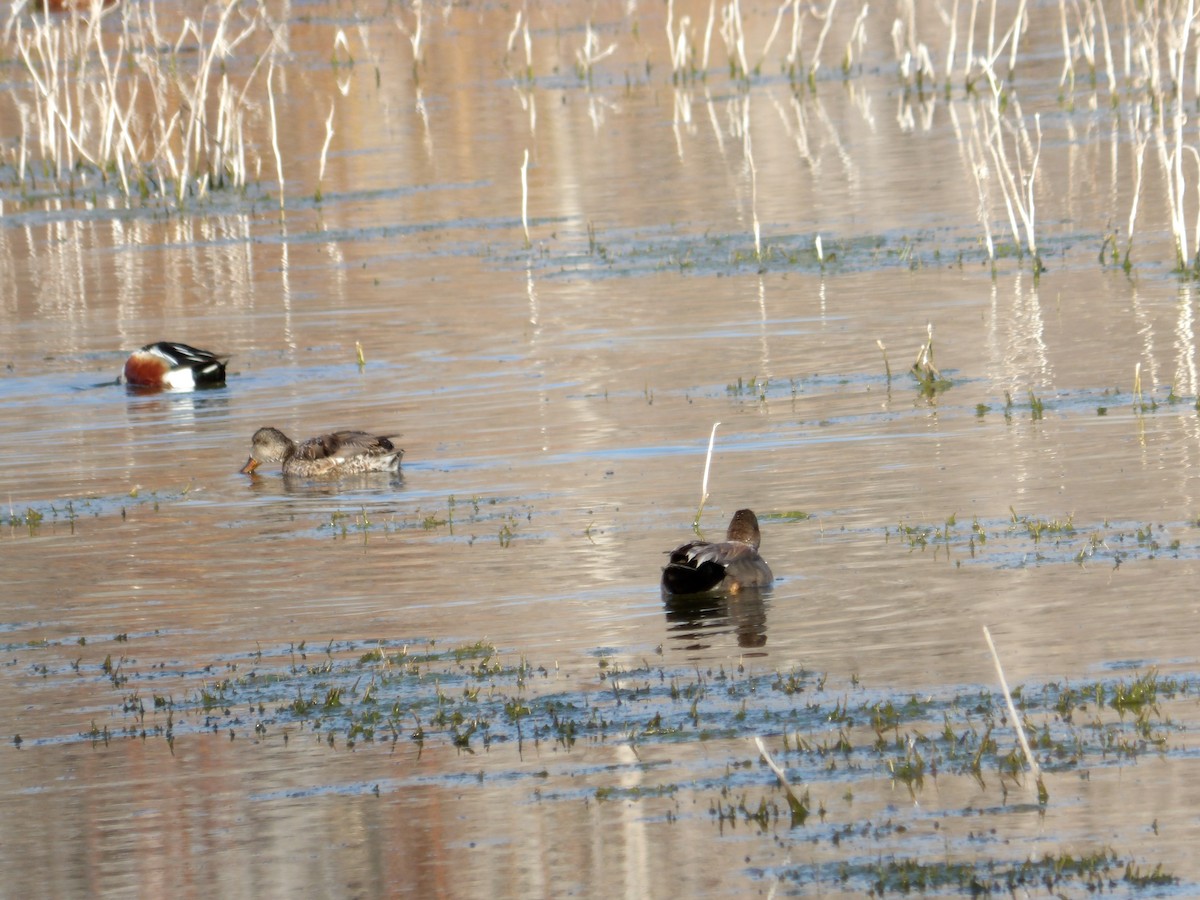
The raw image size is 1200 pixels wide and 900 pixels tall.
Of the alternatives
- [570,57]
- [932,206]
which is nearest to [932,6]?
[570,57]

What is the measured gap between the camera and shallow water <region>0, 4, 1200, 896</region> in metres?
7.19

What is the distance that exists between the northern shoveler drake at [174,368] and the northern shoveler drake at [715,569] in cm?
860

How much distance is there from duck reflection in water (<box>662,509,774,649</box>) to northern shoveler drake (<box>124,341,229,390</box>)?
27.8 ft

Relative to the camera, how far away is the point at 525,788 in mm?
7590

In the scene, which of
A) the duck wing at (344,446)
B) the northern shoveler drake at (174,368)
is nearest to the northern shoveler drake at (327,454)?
the duck wing at (344,446)

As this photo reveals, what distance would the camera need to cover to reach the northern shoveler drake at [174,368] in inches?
705

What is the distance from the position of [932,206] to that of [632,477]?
1304 centimetres

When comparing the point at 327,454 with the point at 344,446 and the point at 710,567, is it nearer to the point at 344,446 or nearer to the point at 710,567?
the point at 344,446

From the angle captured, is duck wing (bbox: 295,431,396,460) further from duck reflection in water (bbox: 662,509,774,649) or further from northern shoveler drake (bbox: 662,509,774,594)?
northern shoveler drake (bbox: 662,509,774,594)

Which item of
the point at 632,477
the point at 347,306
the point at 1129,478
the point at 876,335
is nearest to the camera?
the point at 1129,478

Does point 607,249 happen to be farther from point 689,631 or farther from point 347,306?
point 689,631

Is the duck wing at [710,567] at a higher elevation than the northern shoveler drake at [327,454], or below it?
below

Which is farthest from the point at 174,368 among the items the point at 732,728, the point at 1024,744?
the point at 1024,744

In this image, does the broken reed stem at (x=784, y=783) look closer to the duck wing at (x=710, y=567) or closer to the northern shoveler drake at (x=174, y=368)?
the duck wing at (x=710, y=567)
